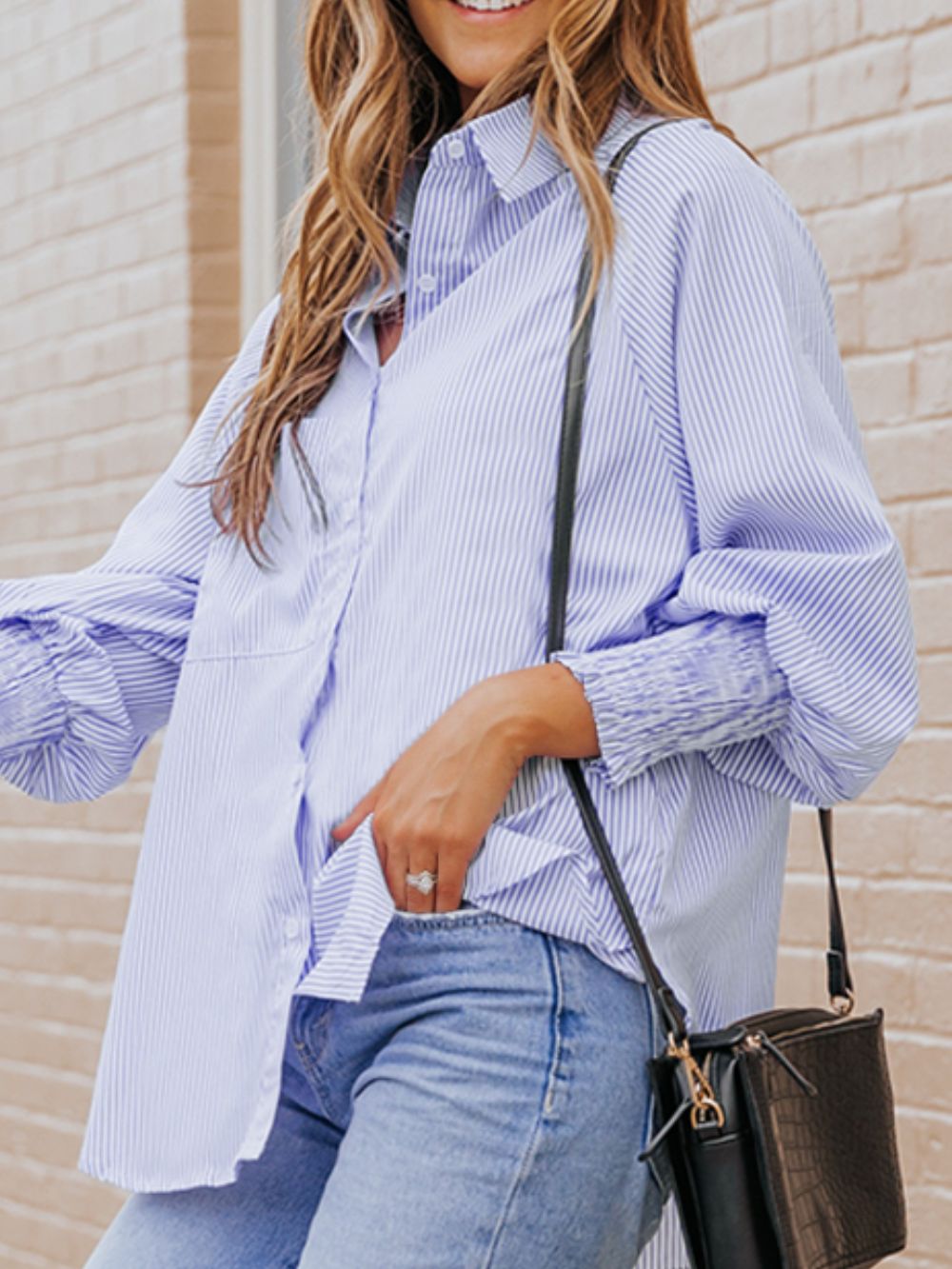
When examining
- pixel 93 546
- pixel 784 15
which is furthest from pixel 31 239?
pixel 784 15

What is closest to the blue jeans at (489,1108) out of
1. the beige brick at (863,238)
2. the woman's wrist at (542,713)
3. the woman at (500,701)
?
the woman at (500,701)

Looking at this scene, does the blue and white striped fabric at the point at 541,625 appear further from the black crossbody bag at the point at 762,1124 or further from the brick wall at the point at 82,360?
the brick wall at the point at 82,360

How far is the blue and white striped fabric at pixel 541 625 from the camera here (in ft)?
5.11

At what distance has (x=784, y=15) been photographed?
3121 millimetres

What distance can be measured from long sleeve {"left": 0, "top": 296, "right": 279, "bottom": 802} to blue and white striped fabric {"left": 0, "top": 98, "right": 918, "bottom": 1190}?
12 cm

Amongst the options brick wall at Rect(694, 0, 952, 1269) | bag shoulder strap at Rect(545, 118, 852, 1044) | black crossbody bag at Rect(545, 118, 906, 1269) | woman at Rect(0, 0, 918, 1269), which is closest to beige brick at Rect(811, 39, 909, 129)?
brick wall at Rect(694, 0, 952, 1269)

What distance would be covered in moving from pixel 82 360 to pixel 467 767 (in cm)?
330

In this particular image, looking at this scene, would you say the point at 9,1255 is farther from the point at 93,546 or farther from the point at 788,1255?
the point at 788,1255

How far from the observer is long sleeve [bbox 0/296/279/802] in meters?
1.86

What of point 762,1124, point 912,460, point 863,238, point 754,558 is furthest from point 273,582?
point 863,238

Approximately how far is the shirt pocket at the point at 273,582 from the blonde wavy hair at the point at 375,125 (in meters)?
0.01

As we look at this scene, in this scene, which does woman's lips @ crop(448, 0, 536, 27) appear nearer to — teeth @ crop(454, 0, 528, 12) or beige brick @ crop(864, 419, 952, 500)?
teeth @ crop(454, 0, 528, 12)

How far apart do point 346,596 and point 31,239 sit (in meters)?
3.36

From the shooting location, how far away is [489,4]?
1791 mm
